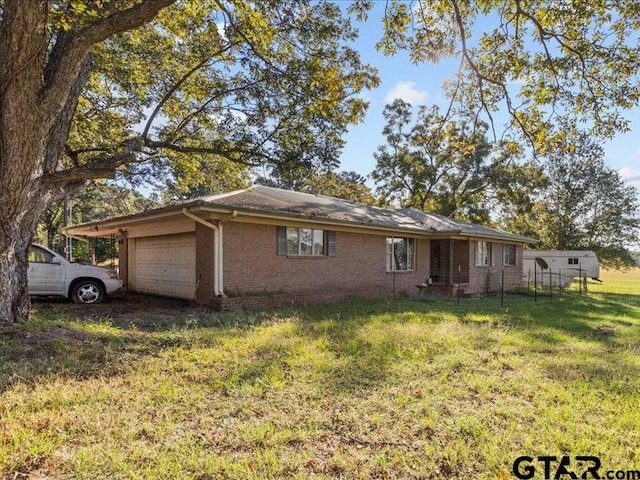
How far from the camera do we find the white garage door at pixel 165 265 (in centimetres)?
1216

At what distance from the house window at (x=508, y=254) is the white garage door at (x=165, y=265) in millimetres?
16047

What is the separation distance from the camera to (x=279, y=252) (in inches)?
467

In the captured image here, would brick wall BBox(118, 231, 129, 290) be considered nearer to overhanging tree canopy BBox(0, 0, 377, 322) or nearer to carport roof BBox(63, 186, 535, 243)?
carport roof BBox(63, 186, 535, 243)

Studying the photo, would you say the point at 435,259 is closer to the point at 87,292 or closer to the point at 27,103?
the point at 87,292

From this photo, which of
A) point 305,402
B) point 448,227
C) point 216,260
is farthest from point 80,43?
point 448,227

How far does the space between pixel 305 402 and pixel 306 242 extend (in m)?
8.53

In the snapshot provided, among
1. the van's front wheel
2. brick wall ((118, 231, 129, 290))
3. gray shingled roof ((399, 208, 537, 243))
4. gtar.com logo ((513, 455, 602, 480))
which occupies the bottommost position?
gtar.com logo ((513, 455, 602, 480))

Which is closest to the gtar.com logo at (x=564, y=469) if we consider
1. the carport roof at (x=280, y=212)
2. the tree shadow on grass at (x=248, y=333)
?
the tree shadow on grass at (x=248, y=333)

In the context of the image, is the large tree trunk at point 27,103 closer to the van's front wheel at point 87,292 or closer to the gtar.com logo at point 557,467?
the van's front wheel at point 87,292

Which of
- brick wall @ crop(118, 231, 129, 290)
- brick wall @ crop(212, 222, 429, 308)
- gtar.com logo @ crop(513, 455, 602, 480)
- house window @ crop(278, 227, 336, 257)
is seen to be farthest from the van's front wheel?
gtar.com logo @ crop(513, 455, 602, 480)

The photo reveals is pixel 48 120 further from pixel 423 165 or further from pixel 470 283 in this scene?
pixel 423 165

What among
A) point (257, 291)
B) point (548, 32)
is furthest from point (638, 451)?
Answer: point (257, 291)

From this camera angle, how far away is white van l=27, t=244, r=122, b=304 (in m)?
10.8

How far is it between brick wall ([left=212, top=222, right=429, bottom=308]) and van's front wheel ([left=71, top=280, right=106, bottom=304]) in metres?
3.33
